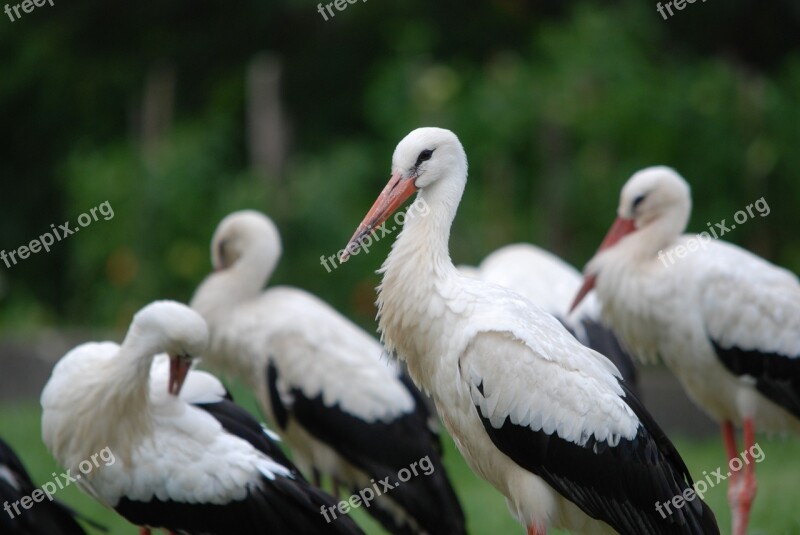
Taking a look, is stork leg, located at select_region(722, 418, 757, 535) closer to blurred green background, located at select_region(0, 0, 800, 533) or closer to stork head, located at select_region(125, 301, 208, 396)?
blurred green background, located at select_region(0, 0, 800, 533)

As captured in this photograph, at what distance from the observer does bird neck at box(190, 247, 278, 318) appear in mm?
6137

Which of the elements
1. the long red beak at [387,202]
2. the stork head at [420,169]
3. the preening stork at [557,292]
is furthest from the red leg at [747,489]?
the long red beak at [387,202]

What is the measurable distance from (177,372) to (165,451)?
28 cm

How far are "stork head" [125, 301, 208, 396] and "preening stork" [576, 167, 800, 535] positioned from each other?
6.45ft

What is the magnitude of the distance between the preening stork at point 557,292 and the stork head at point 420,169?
1.68 metres

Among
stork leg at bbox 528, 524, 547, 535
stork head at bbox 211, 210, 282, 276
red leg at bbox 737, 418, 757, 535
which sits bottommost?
red leg at bbox 737, 418, 757, 535

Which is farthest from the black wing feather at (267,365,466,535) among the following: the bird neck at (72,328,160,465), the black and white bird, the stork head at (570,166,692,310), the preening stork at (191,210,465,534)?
the black and white bird

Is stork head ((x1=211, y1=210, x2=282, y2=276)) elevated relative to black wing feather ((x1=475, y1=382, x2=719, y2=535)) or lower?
elevated

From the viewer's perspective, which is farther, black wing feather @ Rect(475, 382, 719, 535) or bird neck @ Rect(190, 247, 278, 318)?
bird neck @ Rect(190, 247, 278, 318)

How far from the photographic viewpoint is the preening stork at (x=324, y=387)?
5637 millimetres

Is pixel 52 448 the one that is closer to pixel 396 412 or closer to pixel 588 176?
pixel 396 412

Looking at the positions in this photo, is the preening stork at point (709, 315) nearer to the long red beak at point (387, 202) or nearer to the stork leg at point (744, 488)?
the stork leg at point (744, 488)

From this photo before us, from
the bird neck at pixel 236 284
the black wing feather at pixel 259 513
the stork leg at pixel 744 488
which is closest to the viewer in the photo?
the black wing feather at pixel 259 513

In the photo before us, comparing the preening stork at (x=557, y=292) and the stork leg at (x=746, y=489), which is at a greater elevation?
the preening stork at (x=557, y=292)
